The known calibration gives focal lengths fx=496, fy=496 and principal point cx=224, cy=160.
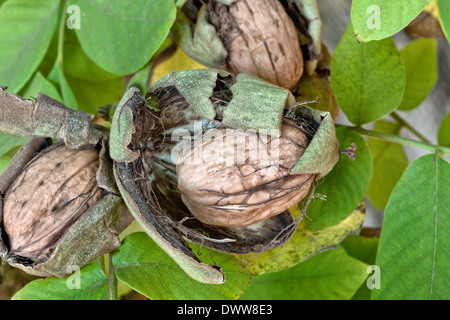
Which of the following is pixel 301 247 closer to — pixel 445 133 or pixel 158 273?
pixel 158 273

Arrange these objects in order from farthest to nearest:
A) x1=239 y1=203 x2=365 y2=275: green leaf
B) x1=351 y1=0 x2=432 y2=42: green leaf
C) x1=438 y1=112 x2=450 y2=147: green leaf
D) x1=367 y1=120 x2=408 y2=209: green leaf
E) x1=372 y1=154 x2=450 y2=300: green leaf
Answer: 1. x1=367 y1=120 x2=408 y2=209: green leaf
2. x1=438 y1=112 x2=450 y2=147: green leaf
3. x1=239 y1=203 x2=365 y2=275: green leaf
4. x1=372 y1=154 x2=450 y2=300: green leaf
5. x1=351 y1=0 x2=432 y2=42: green leaf

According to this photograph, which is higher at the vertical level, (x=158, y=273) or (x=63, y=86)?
(x=63, y=86)

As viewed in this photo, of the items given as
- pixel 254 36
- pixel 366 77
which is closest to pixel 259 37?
pixel 254 36

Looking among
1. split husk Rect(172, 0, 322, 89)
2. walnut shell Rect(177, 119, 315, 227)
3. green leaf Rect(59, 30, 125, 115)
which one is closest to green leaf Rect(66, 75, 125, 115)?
green leaf Rect(59, 30, 125, 115)

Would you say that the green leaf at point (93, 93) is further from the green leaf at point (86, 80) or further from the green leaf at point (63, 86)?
the green leaf at point (63, 86)

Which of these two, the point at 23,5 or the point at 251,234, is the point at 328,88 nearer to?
the point at 251,234

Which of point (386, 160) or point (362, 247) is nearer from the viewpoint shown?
point (362, 247)

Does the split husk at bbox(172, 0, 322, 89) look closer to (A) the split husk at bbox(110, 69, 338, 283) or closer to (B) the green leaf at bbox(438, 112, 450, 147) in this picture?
(A) the split husk at bbox(110, 69, 338, 283)
